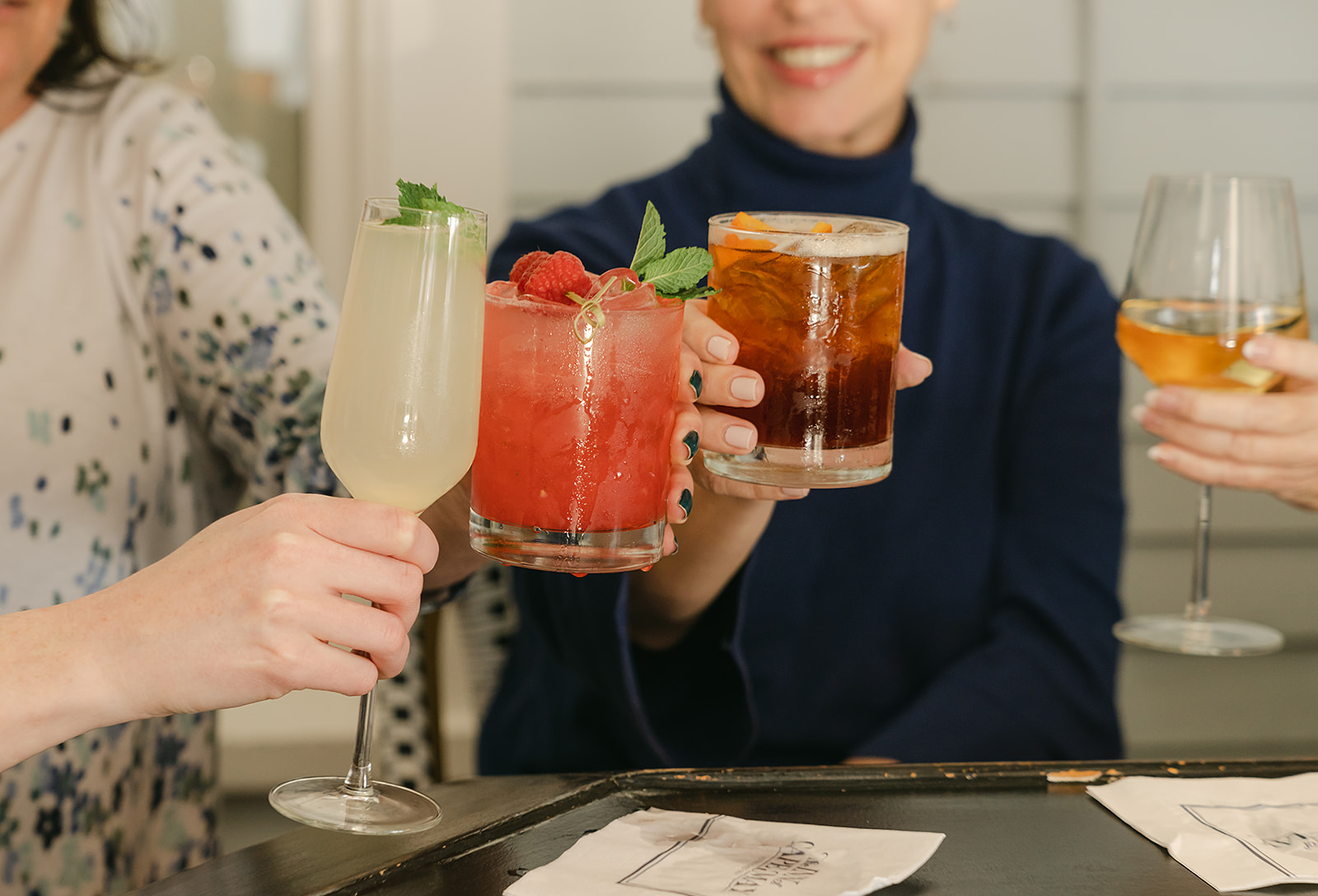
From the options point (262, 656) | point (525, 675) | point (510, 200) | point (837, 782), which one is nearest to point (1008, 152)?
point (510, 200)

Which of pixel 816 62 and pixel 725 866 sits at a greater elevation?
pixel 816 62

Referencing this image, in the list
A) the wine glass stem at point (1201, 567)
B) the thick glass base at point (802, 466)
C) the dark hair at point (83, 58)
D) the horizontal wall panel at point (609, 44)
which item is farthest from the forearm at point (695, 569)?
the horizontal wall panel at point (609, 44)

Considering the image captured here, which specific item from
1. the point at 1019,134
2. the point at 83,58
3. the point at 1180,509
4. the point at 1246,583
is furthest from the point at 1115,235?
the point at 83,58

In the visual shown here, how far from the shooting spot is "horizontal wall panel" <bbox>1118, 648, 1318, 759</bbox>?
2857mm

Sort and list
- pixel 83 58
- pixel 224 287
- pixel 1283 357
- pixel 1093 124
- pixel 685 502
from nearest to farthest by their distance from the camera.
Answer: pixel 685 502 < pixel 1283 357 < pixel 224 287 < pixel 83 58 < pixel 1093 124

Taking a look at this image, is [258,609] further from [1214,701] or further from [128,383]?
[1214,701]

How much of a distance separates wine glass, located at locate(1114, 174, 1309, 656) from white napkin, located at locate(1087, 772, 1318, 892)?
403 millimetres

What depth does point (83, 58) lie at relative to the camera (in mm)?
1638

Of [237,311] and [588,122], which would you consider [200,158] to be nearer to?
[237,311]

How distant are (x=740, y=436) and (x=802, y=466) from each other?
65 millimetres

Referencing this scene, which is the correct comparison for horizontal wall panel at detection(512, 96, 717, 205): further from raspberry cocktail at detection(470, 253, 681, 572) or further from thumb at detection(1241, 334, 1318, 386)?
raspberry cocktail at detection(470, 253, 681, 572)

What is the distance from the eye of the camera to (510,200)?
2.56m

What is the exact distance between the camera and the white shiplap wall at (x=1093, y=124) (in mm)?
2574

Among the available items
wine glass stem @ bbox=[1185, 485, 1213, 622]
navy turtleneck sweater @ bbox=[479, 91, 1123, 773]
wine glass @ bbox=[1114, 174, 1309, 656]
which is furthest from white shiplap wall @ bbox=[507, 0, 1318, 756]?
wine glass @ bbox=[1114, 174, 1309, 656]
